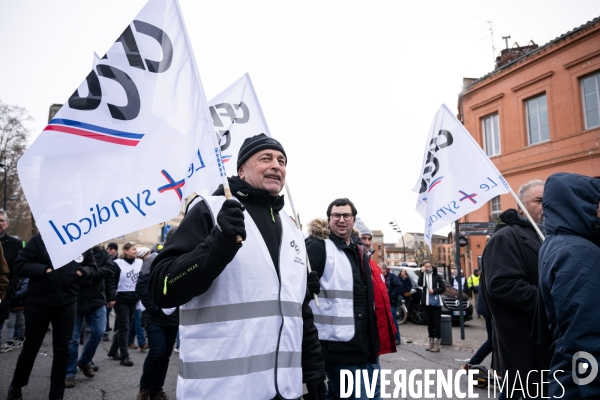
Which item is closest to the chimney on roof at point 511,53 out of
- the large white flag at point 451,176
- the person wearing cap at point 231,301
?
the large white flag at point 451,176

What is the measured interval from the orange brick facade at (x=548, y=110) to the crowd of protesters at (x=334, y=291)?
44.7 feet

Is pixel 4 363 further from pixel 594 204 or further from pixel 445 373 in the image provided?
pixel 594 204

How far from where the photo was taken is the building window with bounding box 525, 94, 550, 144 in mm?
17656

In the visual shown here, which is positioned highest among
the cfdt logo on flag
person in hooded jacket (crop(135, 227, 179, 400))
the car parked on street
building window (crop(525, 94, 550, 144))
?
building window (crop(525, 94, 550, 144))

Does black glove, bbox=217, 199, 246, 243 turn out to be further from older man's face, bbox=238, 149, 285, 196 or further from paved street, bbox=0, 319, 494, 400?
paved street, bbox=0, 319, 494, 400

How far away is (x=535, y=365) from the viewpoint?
3.06m

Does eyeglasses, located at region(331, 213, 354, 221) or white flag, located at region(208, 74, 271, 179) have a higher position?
white flag, located at region(208, 74, 271, 179)

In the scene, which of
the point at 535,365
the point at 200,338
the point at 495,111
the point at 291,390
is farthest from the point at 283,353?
the point at 495,111

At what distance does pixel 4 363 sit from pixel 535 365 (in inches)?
288

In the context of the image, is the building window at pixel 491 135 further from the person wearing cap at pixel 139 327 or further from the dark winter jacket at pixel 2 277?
the dark winter jacket at pixel 2 277

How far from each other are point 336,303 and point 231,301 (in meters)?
1.60

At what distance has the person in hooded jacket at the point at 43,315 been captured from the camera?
14.8 ft

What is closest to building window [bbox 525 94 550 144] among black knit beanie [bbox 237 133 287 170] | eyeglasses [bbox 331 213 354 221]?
eyeglasses [bbox 331 213 354 221]

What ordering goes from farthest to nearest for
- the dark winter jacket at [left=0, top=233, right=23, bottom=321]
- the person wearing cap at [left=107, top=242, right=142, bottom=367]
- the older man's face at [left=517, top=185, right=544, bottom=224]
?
the person wearing cap at [left=107, top=242, right=142, bottom=367] < the dark winter jacket at [left=0, top=233, right=23, bottom=321] < the older man's face at [left=517, top=185, right=544, bottom=224]
